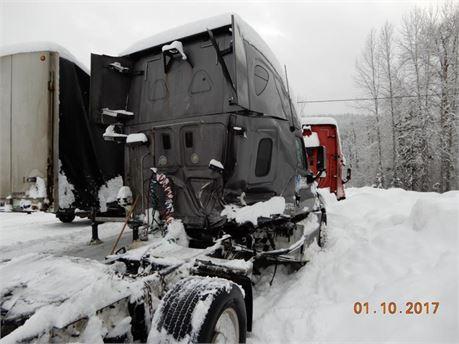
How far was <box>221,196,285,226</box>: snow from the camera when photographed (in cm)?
365

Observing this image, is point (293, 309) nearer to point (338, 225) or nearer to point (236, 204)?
point (236, 204)

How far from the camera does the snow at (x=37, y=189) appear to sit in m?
3.71

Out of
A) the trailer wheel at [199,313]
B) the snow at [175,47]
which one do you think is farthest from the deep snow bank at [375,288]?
the snow at [175,47]

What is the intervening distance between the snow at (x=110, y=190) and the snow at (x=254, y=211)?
207cm

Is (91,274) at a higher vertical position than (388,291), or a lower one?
higher

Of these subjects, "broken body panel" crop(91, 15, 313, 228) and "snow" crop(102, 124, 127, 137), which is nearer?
"broken body panel" crop(91, 15, 313, 228)

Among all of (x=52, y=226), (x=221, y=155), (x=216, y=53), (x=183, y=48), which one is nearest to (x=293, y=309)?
(x=221, y=155)

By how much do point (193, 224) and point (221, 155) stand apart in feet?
2.94

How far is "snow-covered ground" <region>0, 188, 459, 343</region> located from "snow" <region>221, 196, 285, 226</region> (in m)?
1.02

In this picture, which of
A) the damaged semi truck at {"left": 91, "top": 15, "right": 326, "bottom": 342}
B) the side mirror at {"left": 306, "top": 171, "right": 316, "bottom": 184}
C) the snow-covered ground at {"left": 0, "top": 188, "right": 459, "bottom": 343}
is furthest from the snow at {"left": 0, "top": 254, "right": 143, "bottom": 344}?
the side mirror at {"left": 306, "top": 171, "right": 316, "bottom": 184}

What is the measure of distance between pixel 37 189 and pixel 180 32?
8.31 feet

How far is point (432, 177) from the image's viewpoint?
24594 mm

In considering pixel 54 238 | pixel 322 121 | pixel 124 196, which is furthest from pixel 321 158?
pixel 54 238

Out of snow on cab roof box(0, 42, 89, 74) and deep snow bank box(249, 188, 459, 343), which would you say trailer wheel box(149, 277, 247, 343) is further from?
snow on cab roof box(0, 42, 89, 74)
